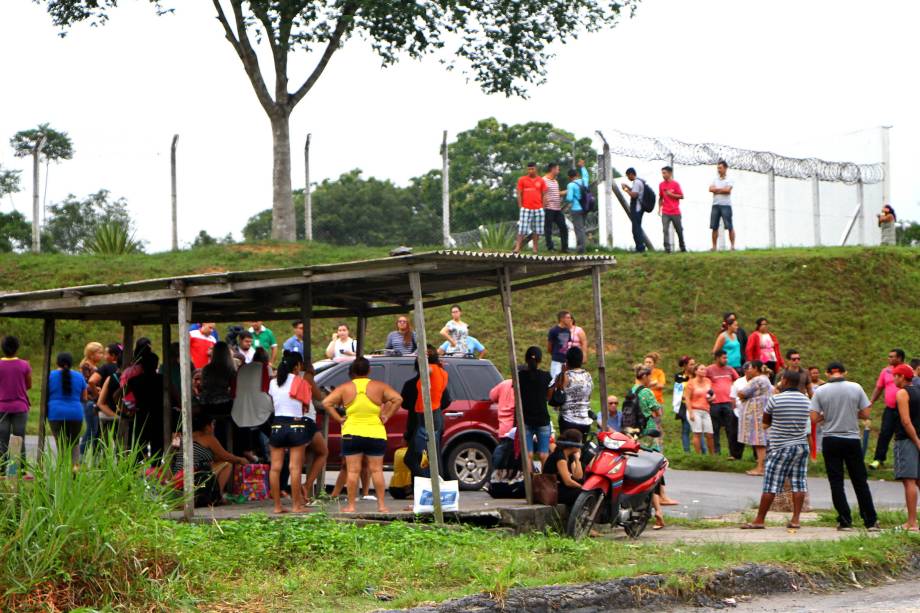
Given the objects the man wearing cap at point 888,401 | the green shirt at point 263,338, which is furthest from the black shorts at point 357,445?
the green shirt at point 263,338

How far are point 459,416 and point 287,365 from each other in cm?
337

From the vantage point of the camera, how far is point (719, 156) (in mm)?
28172

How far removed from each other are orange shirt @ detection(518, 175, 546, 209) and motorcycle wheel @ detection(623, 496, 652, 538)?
577 inches

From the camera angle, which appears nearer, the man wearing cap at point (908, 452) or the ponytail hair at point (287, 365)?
the ponytail hair at point (287, 365)

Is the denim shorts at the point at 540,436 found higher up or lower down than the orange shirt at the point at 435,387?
lower down

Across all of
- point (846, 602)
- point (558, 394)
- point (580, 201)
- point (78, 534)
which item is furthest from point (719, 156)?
point (78, 534)

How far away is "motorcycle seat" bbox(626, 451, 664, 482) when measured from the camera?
1226 centimetres

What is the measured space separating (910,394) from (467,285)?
16.5ft

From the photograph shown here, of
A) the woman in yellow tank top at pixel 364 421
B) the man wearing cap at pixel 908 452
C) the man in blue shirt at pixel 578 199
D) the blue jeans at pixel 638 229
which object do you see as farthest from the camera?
the blue jeans at pixel 638 229

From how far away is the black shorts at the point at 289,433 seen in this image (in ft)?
40.5

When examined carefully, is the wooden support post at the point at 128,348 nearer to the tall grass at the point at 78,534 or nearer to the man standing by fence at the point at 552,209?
the tall grass at the point at 78,534

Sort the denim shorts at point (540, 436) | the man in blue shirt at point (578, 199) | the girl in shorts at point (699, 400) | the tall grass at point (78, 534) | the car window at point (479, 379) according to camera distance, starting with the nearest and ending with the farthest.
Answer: the tall grass at point (78, 534) < the denim shorts at point (540, 436) < the car window at point (479, 379) < the girl in shorts at point (699, 400) < the man in blue shirt at point (578, 199)

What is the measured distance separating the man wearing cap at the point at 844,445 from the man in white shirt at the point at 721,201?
44.0 ft

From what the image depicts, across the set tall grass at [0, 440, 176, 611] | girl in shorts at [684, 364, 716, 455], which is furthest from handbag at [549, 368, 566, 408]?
girl in shorts at [684, 364, 716, 455]
